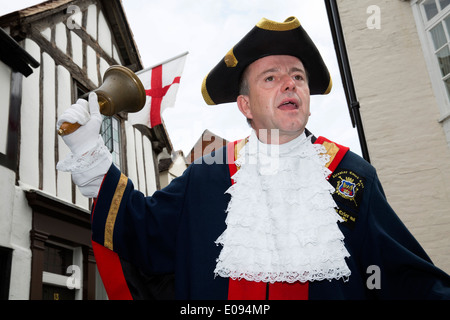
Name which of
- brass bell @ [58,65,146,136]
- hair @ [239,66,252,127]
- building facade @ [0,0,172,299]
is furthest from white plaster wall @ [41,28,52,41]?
hair @ [239,66,252,127]

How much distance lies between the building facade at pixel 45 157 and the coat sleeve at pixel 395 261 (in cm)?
544

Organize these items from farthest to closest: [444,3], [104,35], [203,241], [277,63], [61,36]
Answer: [104,35]
[61,36]
[444,3]
[277,63]
[203,241]

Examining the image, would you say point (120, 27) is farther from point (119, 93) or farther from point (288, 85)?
point (288, 85)

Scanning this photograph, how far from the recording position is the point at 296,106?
2320 mm

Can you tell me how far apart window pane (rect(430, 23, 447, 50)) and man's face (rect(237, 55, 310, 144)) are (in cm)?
515

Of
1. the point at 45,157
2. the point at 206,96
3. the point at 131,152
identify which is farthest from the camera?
the point at 131,152

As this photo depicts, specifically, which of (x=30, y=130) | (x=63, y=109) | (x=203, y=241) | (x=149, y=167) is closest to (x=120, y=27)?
(x=149, y=167)

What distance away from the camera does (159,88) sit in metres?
7.78

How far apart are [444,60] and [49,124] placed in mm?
6743

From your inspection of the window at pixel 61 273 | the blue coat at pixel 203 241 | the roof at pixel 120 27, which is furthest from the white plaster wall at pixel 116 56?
the blue coat at pixel 203 241

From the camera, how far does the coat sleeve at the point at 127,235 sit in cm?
204

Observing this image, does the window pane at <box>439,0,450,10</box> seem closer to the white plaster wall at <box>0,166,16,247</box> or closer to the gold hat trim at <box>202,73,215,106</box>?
the gold hat trim at <box>202,73,215,106</box>

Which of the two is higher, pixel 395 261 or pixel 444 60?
pixel 444 60

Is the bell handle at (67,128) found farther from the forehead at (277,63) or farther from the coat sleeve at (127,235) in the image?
the forehead at (277,63)
